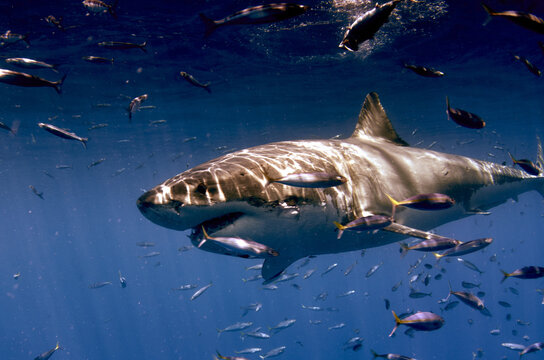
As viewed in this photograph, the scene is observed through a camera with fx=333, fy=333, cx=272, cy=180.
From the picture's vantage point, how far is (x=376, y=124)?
5578 millimetres

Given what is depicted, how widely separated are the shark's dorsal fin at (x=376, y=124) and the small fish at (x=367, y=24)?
9.54 ft

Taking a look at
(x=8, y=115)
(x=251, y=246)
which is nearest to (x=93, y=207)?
(x=8, y=115)

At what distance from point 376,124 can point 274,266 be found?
9.58 feet

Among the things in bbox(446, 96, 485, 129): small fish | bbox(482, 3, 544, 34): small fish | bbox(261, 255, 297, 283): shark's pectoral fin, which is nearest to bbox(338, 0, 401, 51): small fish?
bbox(482, 3, 544, 34): small fish

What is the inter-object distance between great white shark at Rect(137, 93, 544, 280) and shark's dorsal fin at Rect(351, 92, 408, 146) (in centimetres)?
2

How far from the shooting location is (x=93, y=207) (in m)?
45.5

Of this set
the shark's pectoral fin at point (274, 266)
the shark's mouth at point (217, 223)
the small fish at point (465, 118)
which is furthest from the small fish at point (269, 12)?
the shark's pectoral fin at point (274, 266)

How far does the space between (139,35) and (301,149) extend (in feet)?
30.6

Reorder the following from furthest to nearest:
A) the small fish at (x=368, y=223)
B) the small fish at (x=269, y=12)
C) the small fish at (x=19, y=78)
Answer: the small fish at (x=19, y=78)
the small fish at (x=368, y=223)
the small fish at (x=269, y=12)

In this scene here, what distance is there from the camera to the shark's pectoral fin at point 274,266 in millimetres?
4309

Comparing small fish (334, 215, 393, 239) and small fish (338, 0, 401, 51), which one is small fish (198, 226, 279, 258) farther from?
small fish (338, 0, 401, 51)

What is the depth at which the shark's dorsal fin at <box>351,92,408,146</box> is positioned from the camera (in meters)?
5.55

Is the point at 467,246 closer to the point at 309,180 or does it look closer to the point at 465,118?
the point at 465,118

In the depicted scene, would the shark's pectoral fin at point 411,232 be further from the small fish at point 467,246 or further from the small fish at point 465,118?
the small fish at point 465,118
